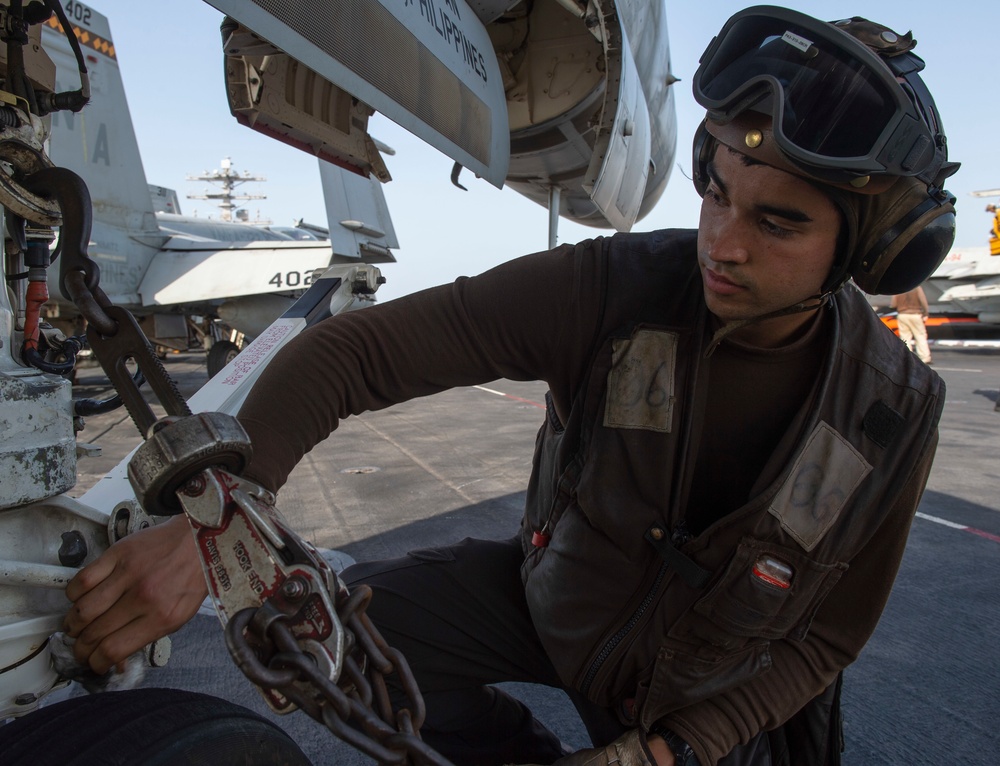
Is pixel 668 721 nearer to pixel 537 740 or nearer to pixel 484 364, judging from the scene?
pixel 537 740

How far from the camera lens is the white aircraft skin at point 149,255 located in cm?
690

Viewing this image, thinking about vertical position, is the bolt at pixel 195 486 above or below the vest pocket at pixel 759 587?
above

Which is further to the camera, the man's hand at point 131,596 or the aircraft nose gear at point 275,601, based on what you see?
the man's hand at point 131,596

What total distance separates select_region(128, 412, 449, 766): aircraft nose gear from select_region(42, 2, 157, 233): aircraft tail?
5.79m

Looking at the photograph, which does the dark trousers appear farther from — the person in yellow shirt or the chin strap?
the person in yellow shirt

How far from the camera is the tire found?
32.1 inches

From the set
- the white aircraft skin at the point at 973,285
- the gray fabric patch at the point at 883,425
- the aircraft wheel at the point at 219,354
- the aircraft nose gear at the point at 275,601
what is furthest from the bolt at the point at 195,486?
the white aircraft skin at the point at 973,285

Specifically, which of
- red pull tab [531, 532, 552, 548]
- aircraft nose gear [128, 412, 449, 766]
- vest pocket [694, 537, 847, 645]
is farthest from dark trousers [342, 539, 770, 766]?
aircraft nose gear [128, 412, 449, 766]

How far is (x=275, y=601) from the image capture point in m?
0.71

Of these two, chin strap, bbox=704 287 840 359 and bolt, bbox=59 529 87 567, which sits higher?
chin strap, bbox=704 287 840 359

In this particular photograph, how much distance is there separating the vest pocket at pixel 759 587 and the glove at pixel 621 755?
22 cm

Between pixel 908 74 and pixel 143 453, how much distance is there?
1.23 meters

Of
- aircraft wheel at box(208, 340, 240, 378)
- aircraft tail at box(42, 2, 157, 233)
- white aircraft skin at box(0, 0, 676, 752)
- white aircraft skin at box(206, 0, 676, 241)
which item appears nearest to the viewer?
white aircraft skin at box(0, 0, 676, 752)

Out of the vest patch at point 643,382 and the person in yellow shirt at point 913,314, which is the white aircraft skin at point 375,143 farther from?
the person in yellow shirt at point 913,314
